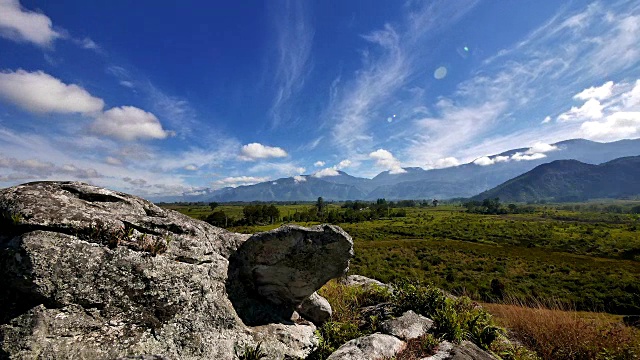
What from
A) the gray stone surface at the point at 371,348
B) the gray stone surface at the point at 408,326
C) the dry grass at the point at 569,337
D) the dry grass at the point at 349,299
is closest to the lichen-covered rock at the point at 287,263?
the dry grass at the point at 349,299

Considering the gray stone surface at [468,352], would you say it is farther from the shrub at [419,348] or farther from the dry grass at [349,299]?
the dry grass at [349,299]

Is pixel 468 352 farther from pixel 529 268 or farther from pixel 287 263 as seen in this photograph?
pixel 529 268

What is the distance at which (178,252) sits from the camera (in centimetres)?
879

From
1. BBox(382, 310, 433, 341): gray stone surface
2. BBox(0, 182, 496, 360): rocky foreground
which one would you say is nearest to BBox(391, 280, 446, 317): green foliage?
BBox(382, 310, 433, 341): gray stone surface

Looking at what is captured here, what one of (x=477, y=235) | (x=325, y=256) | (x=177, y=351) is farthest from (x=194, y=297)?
(x=477, y=235)

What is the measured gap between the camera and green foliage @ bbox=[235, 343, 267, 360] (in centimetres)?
808

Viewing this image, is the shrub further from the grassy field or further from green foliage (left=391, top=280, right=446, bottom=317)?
the grassy field

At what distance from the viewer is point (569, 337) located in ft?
32.4

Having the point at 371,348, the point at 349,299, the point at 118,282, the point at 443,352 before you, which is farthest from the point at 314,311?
the point at 118,282

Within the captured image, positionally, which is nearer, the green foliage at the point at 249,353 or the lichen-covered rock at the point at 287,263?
the green foliage at the point at 249,353

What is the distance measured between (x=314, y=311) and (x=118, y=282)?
7.04m

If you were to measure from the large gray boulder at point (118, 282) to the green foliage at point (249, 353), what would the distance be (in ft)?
0.61

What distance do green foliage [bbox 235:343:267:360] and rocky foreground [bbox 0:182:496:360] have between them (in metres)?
0.16

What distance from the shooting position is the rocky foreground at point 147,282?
638 cm
